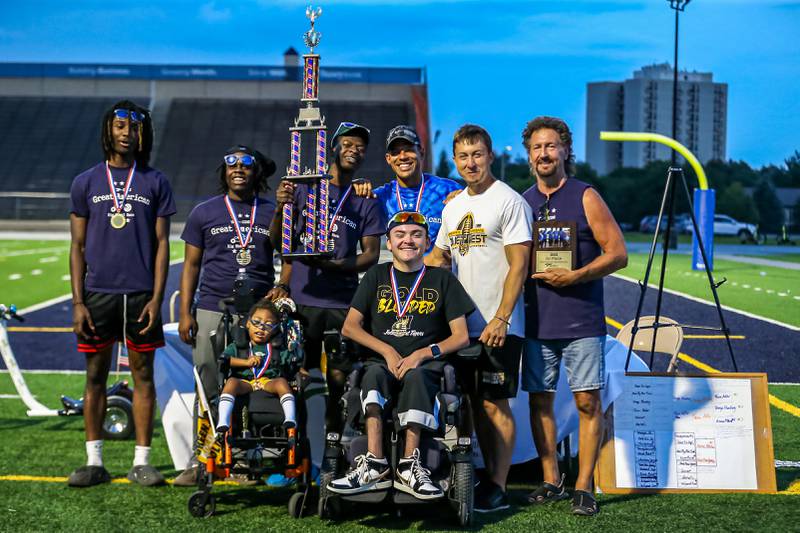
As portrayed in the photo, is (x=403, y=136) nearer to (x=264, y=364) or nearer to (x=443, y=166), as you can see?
(x=264, y=364)

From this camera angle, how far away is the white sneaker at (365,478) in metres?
4.97

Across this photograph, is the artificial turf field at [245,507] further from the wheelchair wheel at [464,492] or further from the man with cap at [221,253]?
the man with cap at [221,253]

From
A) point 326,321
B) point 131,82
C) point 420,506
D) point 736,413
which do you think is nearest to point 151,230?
point 326,321

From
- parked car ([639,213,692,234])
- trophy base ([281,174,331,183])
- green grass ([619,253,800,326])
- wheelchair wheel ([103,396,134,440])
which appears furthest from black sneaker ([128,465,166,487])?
parked car ([639,213,692,234])

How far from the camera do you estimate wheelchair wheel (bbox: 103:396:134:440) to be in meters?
7.35

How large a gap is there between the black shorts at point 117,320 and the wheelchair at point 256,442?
588 millimetres

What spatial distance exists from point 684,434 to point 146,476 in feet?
10.5

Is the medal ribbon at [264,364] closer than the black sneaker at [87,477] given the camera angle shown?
Yes

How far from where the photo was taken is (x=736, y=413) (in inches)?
236

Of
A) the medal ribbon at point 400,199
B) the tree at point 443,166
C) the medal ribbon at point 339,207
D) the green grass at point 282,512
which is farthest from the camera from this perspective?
the tree at point 443,166

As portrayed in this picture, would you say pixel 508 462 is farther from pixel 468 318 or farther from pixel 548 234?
pixel 548 234

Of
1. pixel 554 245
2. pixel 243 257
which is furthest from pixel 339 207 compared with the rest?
pixel 554 245

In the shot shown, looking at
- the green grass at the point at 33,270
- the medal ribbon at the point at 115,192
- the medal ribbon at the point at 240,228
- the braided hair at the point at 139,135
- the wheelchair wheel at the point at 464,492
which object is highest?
the braided hair at the point at 139,135

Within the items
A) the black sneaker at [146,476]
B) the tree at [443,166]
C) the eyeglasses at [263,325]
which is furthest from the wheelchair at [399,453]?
the tree at [443,166]
